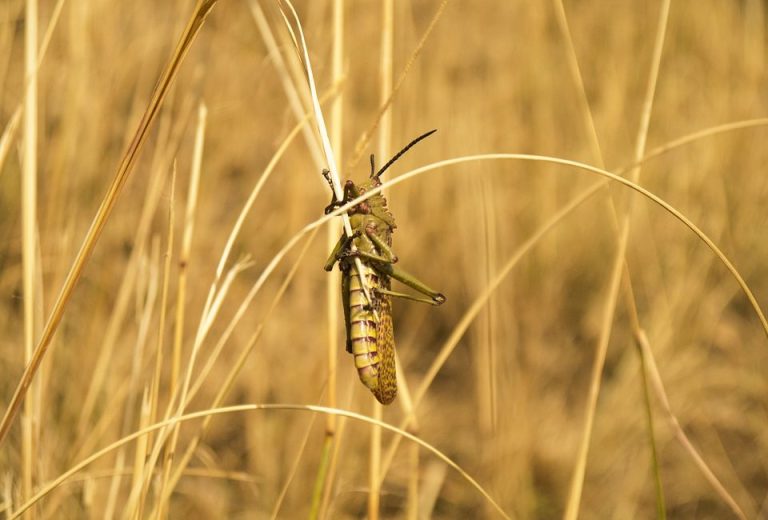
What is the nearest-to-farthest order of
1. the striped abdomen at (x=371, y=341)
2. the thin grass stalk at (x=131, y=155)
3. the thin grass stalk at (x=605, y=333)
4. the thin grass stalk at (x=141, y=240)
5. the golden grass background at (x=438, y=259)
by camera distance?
1. the thin grass stalk at (x=131, y=155)
2. the striped abdomen at (x=371, y=341)
3. the thin grass stalk at (x=605, y=333)
4. the thin grass stalk at (x=141, y=240)
5. the golden grass background at (x=438, y=259)

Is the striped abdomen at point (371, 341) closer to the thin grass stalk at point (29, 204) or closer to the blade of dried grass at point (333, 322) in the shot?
the blade of dried grass at point (333, 322)

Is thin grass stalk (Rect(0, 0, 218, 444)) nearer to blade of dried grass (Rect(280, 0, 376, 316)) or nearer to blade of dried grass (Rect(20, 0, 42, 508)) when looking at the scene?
blade of dried grass (Rect(280, 0, 376, 316))

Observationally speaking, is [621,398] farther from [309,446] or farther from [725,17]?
[725,17]

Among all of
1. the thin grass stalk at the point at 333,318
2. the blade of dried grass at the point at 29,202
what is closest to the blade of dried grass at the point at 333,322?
the thin grass stalk at the point at 333,318

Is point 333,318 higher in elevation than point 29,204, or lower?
lower

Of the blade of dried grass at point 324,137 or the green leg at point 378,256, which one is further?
the green leg at point 378,256

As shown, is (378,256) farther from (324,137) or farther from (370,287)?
(324,137)

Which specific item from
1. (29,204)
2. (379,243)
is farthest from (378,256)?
(29,204)
